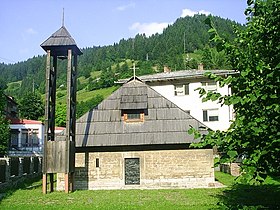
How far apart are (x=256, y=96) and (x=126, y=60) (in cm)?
13222

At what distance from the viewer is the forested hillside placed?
109m

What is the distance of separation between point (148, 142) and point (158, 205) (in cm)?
629

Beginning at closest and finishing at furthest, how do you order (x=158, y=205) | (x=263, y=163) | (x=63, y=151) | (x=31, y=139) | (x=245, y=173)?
(x=245, y=173) → (x=263, y=163) → (x=158, y=205) → (x=63, y=151) → (x=31, y=139)

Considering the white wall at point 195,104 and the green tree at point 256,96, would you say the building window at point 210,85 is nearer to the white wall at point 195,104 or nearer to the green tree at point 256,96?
the white wall at point 195,104

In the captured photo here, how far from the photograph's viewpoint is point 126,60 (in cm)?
13712

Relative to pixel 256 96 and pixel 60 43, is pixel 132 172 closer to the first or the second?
pixel 60 43

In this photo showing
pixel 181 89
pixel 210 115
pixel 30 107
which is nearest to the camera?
pixel 210 115

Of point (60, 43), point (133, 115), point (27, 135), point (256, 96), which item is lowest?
point (27, 135)

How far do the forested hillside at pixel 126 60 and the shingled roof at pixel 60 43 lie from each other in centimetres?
6908

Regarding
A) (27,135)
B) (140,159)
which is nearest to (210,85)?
(140,159)

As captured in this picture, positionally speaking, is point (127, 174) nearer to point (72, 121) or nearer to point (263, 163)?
point (72, 121)

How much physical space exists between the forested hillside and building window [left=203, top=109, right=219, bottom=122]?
4970cm

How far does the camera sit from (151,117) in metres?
20.2

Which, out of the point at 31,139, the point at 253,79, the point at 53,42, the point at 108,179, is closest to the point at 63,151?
the point at 108,179
